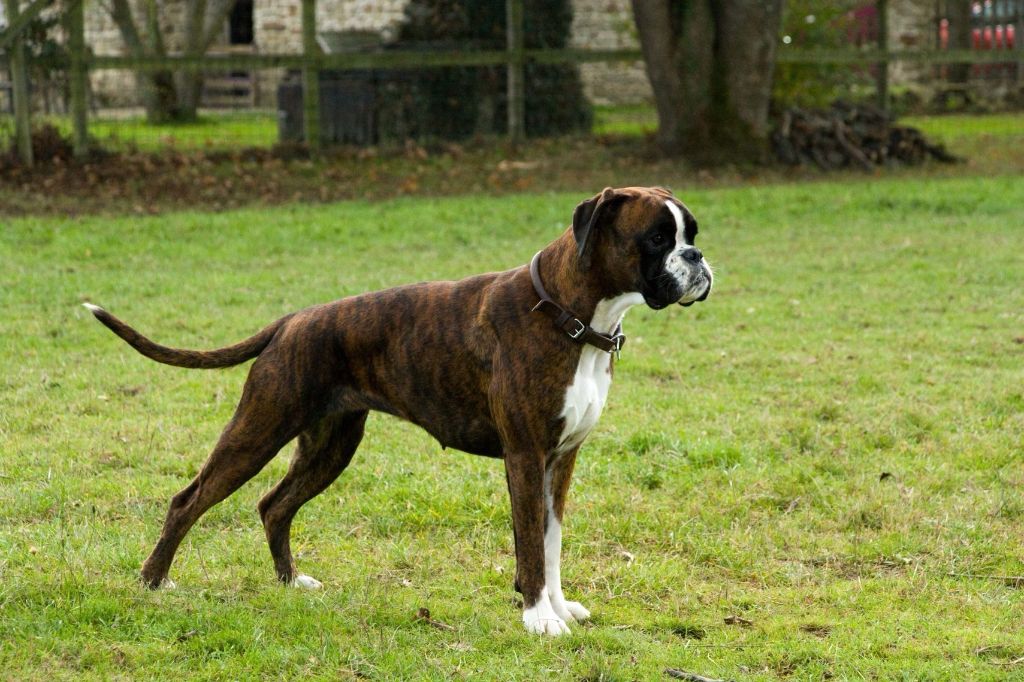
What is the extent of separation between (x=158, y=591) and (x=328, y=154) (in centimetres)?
1440

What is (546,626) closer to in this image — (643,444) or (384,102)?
(643,444)

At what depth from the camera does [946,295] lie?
11383 mm

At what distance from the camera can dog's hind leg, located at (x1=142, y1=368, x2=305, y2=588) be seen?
5.02 meters

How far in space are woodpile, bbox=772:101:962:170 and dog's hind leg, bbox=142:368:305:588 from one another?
15.4 m

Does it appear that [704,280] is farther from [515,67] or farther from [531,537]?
[515,67]

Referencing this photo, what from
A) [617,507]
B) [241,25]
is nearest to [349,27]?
[241,25]

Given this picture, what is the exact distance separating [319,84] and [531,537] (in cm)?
1529

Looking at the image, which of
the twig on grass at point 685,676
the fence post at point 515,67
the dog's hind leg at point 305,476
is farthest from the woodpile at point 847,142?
the twig on grass at point 685,676

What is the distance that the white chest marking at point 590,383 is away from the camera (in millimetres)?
4770

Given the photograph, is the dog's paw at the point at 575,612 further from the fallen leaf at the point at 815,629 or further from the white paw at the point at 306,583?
the white paw at the point at 306,583

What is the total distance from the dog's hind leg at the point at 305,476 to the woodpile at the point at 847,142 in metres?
15.0

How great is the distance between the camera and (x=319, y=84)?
63.2 feet

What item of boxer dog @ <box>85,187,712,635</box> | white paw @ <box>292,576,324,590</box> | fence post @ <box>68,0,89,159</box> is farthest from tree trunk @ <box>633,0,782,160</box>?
white paw @ <box>292,576,324,590</box>

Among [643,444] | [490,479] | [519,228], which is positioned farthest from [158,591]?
[519,228]
